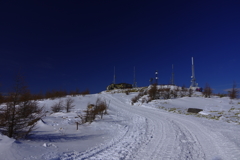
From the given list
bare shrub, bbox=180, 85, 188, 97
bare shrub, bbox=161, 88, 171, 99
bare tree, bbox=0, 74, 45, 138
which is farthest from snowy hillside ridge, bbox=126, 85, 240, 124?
bare tree, bbox=0, 74, 45, 138

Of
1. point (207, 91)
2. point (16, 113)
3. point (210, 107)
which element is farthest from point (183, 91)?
point (16, 113)

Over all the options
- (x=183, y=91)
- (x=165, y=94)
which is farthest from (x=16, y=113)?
(x=183, y=91)

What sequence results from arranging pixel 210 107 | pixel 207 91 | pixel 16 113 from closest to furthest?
pixel 16 113 < pixel 210 107 < pixel 207 91

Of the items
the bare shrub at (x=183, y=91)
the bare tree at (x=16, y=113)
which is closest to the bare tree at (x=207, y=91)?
the bare shrub at (x=183, y=91)

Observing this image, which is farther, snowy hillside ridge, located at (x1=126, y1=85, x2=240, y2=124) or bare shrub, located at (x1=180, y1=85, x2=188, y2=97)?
bare shrub, located at (x1=180, y1=85, x2=188, y2=97)

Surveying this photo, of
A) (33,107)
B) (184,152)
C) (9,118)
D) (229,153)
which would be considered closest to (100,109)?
(33,107)

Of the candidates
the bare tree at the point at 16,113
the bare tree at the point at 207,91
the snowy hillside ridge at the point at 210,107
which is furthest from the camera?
the bare tree at the point at 207,91

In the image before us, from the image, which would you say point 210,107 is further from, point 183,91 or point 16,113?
point 16,113

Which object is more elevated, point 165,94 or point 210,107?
point 165,94

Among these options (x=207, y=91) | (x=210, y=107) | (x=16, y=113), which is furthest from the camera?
(x=207, y=91)

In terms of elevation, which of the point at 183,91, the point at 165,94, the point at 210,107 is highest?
the point at 183,91

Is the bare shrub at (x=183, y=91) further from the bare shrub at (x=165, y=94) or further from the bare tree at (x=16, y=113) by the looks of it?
the bare tree at (x=16, y=113)

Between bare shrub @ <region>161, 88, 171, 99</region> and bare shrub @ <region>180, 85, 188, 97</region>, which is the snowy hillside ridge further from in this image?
bare shrub @ <region>161, 88, 171, 99</region>

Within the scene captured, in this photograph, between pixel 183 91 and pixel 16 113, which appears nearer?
pixel 16 113
